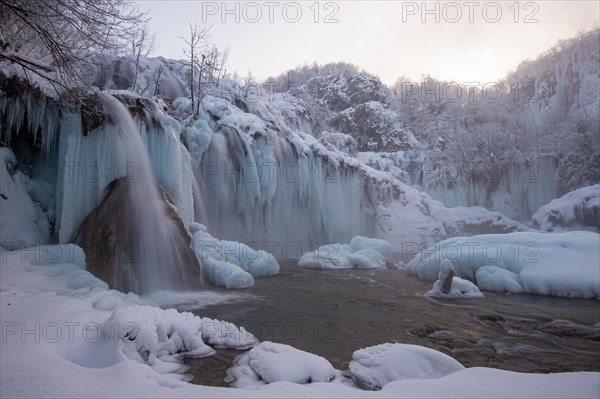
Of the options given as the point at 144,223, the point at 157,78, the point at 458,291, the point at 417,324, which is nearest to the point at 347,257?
the point at 458,291

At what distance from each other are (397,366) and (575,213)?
25113mm

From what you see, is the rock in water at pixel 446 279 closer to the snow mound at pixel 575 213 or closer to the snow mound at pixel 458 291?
the snow mound at pixel 458 291

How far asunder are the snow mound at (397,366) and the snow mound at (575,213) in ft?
79.8

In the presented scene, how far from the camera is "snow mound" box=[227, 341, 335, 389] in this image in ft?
11.5

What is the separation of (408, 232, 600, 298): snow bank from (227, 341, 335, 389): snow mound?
366 inches

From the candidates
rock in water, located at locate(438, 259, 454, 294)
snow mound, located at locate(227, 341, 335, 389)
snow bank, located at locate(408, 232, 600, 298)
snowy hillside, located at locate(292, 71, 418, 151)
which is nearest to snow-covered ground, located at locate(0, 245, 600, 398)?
snow mound, located at locate(227, 341, 335, 389)

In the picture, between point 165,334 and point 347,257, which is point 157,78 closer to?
point 347,257

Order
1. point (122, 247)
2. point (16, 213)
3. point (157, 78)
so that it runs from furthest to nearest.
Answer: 1. point (157, 78)
2. point (122, 247)
3. point (16, 213)

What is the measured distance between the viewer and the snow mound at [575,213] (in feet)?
71.7

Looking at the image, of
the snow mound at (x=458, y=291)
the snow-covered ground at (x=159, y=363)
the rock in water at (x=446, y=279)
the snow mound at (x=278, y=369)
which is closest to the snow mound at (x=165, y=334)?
the snow-covered ground at (x=159, y=363)

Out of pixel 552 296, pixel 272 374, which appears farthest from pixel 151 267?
pixel 552 296

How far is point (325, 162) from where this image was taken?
770 inches

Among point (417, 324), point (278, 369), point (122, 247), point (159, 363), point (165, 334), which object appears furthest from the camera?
point (122, 247)

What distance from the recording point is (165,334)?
437 cm
